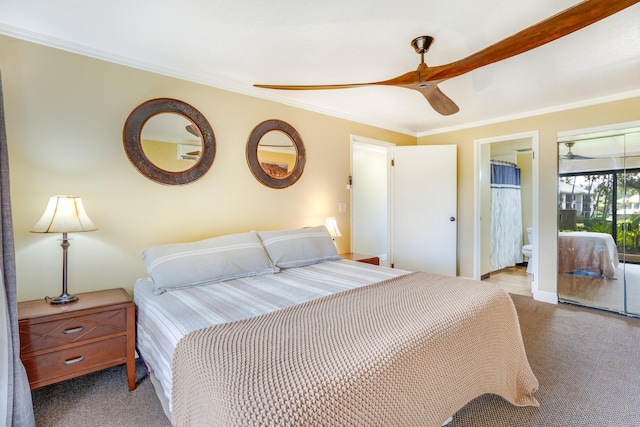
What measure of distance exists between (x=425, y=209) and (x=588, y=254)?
1.80 meters

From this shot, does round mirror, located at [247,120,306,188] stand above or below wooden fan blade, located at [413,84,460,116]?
below

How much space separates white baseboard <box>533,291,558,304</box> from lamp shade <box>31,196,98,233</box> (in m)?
4.47

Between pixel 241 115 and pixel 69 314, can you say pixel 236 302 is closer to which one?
pixel 69 314

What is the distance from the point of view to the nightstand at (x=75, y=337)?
5.20 feet

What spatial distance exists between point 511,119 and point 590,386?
9.95 ft

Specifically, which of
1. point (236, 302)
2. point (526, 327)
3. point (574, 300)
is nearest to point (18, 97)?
point (236, 302)

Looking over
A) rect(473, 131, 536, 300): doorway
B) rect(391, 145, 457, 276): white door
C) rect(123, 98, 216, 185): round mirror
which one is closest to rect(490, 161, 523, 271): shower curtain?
rect(473, 131, 536, 300): doorway

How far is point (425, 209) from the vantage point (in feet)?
13.9

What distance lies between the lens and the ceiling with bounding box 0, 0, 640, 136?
1.73 meters

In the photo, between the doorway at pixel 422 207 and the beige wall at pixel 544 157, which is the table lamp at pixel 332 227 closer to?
the doorway at pixel 422 207

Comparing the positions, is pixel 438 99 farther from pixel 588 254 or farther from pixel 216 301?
pixel 588 254

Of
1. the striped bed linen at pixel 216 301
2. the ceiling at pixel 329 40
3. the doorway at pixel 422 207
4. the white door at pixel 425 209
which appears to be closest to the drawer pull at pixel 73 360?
the striped bed linen at pixel 216 301

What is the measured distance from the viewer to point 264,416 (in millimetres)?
784

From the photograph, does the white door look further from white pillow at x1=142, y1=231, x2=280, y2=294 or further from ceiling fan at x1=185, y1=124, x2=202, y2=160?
ceiling fan at x1=185, y1=124, x2=202, y2=160
